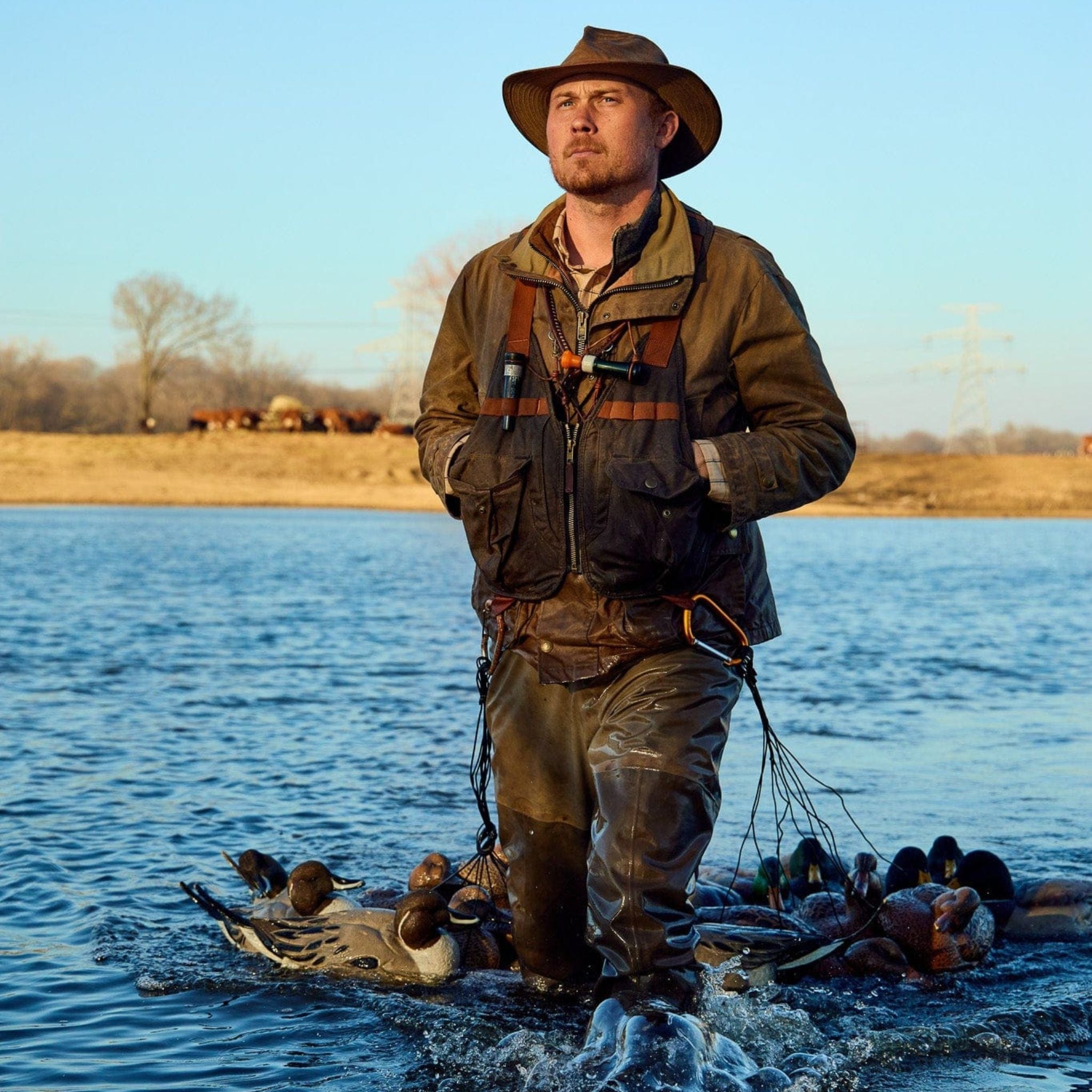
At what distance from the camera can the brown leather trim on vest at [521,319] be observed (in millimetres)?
4598

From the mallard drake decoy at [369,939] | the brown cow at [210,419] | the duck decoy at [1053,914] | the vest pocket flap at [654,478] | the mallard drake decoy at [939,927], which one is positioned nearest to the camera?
the vest pocket flap at [654,478]

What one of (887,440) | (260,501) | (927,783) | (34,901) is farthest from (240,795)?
(887,440)

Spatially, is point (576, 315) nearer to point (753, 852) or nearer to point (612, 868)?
point (612, 868)

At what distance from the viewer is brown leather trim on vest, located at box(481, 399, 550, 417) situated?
450 centimetres

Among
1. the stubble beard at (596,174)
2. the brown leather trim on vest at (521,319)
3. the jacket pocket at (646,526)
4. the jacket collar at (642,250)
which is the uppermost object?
the stubble beard at (596,174)

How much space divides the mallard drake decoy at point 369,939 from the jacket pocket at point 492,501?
5.27ft

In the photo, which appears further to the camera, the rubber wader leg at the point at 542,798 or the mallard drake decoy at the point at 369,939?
the mallard drake decoy at the point at 369,939

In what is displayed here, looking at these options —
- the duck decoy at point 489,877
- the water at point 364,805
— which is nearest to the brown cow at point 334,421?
the water at point 364,805

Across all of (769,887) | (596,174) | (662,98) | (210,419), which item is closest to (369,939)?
(769,887)

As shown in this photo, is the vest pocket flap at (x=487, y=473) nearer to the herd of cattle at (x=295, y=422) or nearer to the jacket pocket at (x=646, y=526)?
the jacket pocket at (x=646, y=526)

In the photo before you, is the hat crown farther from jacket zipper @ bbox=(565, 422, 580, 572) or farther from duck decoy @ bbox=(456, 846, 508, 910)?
duck decoy @ bbox=(456, 846, 508, 910)

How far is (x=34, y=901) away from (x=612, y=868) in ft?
11.8

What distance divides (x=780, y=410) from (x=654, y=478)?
54cm

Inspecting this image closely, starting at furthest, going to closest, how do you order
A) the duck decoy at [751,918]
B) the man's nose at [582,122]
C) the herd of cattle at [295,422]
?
the herd of cattle at [295,422] → the duck decoy at [751,918] → the man's nose at [582,122]
